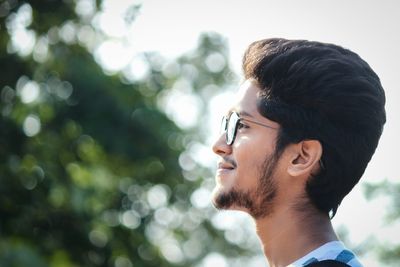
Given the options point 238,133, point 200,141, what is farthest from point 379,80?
point 200,141

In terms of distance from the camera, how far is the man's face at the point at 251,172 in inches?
125

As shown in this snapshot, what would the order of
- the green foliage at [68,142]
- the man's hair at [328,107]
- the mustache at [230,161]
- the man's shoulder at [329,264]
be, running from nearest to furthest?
the man's shoulder at [329,264] → the man's hair at [328,107] → the mustache at [230,161] → the green foliage at [68,142]

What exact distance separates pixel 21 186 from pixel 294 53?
9445 millimetres

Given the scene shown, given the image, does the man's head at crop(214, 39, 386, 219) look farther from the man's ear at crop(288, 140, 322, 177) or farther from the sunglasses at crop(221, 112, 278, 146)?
the sunglasses at crop(221, 112, 278, 146)

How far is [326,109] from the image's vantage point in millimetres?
3074

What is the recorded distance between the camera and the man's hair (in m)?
3.07

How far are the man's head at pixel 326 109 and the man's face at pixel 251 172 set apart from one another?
0.06ft

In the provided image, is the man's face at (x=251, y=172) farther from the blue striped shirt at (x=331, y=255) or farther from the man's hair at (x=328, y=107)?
the blue striped shirt at (x=331, y=255)

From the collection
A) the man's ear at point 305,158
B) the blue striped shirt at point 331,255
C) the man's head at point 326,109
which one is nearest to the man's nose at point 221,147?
the man's head at point 326,109

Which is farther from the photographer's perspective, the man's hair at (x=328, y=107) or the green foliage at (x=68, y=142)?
the green foliage at (x=68, y=142)

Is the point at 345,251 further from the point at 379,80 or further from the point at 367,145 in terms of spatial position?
the point at 379,80

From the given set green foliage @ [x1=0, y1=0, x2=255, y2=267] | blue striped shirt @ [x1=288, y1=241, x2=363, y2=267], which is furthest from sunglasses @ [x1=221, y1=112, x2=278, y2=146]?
green foliage @ [x1=0, y1=0, x2=255, y2=267]

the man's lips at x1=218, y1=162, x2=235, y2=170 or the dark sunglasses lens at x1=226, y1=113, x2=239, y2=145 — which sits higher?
the dark sunglasses lens at x1=226, y1=113, x2=239, y2=145

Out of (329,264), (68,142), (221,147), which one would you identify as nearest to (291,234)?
(329,264)
